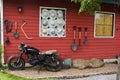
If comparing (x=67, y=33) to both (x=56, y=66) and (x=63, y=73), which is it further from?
(x=63, y=73)

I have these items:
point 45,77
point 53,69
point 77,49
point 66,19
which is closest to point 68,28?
point 66,19

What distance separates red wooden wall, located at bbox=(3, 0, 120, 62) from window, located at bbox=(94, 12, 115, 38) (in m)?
0.17

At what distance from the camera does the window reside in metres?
9.05

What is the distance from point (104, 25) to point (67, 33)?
180 cm

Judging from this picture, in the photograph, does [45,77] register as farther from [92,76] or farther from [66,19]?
[66,19]

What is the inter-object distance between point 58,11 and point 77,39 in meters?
1.33

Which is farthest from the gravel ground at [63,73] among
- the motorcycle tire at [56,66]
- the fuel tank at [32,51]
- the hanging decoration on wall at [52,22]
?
the hanging decoration on wall at [52,22]

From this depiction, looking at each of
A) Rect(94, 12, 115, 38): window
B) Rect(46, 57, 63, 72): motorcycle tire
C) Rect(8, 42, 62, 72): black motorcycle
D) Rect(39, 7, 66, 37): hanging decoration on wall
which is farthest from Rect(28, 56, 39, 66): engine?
Rect(94, 12, 115, 38): window

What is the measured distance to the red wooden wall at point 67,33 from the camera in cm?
753

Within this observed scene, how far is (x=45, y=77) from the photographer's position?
6.45 m

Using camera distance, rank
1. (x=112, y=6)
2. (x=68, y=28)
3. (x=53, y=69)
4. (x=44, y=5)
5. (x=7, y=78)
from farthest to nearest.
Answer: (x=112, y=6) → (x=68, y=28) → (x=44, y=5) → (x=53, y=69) → (x=7, y=78)

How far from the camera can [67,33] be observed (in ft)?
27.6

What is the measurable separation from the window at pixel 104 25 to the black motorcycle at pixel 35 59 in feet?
7.99

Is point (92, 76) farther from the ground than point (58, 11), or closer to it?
closer to it
